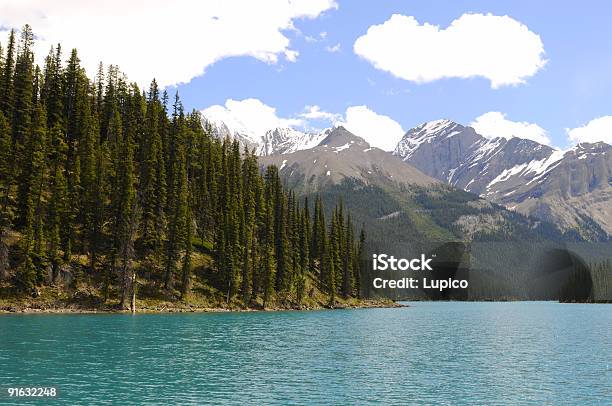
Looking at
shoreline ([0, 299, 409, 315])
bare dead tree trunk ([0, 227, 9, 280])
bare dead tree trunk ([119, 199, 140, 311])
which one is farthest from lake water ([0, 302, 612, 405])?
bare dead tree trunk ([119, 199, 140, 311])

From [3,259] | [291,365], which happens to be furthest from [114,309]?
[291,365]

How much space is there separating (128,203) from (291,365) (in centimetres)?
8507

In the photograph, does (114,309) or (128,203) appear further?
(128,203)

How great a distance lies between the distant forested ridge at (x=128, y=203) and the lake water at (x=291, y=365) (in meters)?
30.0

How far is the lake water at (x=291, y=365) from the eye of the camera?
41312 mm

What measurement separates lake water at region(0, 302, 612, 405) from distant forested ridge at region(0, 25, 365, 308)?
30.0 metres

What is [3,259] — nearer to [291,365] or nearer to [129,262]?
Result: [129,262]

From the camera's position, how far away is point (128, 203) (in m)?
129

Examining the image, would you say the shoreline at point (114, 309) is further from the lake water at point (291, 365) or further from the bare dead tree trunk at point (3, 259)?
the lake water at point (291, 365)

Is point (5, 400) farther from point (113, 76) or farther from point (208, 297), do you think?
point (113, 76)

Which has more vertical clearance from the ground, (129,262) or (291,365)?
(129,262)

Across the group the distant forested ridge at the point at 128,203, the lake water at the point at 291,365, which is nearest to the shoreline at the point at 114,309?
the distant forested ridge at the point at 128,203

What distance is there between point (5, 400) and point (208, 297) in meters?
98.3

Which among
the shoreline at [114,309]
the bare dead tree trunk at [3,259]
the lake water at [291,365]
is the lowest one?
the lake water at [291,365]
